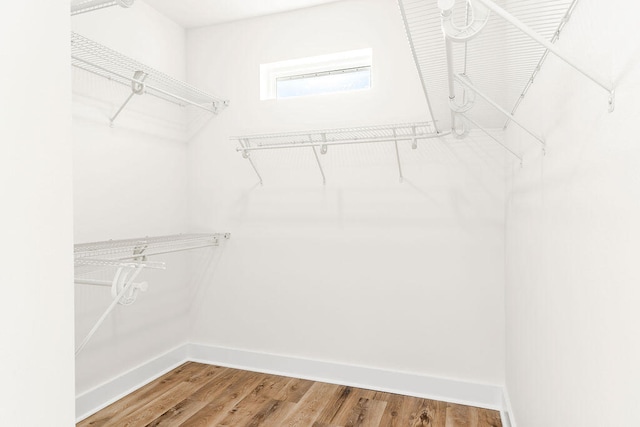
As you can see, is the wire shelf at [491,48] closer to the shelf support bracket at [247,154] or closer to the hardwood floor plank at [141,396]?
the shelf support bracket at [247,154]

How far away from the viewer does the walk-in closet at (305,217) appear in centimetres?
87

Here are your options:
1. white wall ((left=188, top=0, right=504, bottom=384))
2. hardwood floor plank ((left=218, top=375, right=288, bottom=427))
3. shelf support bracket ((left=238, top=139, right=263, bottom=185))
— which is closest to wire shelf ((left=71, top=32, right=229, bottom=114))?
white wall ((left=188, top=0, right=504, bottom=384))

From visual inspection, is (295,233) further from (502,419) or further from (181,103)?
(502,419)

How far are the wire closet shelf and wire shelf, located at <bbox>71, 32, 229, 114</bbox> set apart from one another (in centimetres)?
137

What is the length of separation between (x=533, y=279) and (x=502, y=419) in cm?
111

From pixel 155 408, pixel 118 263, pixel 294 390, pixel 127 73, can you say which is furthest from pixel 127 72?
pixel 294 390

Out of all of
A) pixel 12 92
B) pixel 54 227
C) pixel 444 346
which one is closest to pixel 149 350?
pixel 444 346

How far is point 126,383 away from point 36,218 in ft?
6.19

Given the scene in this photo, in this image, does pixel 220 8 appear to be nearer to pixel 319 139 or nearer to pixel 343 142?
pixel 319 139

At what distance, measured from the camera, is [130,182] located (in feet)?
7.72

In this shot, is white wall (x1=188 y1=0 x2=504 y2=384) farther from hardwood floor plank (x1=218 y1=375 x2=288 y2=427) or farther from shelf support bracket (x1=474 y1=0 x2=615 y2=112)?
shelf support bracket (x1=474 y1=0 x2=615 y2=112)

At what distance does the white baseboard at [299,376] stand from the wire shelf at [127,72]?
161 cm

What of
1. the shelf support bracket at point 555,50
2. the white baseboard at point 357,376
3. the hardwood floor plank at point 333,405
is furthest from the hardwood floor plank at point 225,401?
the shelf support bracket at point 555,50

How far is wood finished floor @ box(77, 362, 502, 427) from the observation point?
200cm
